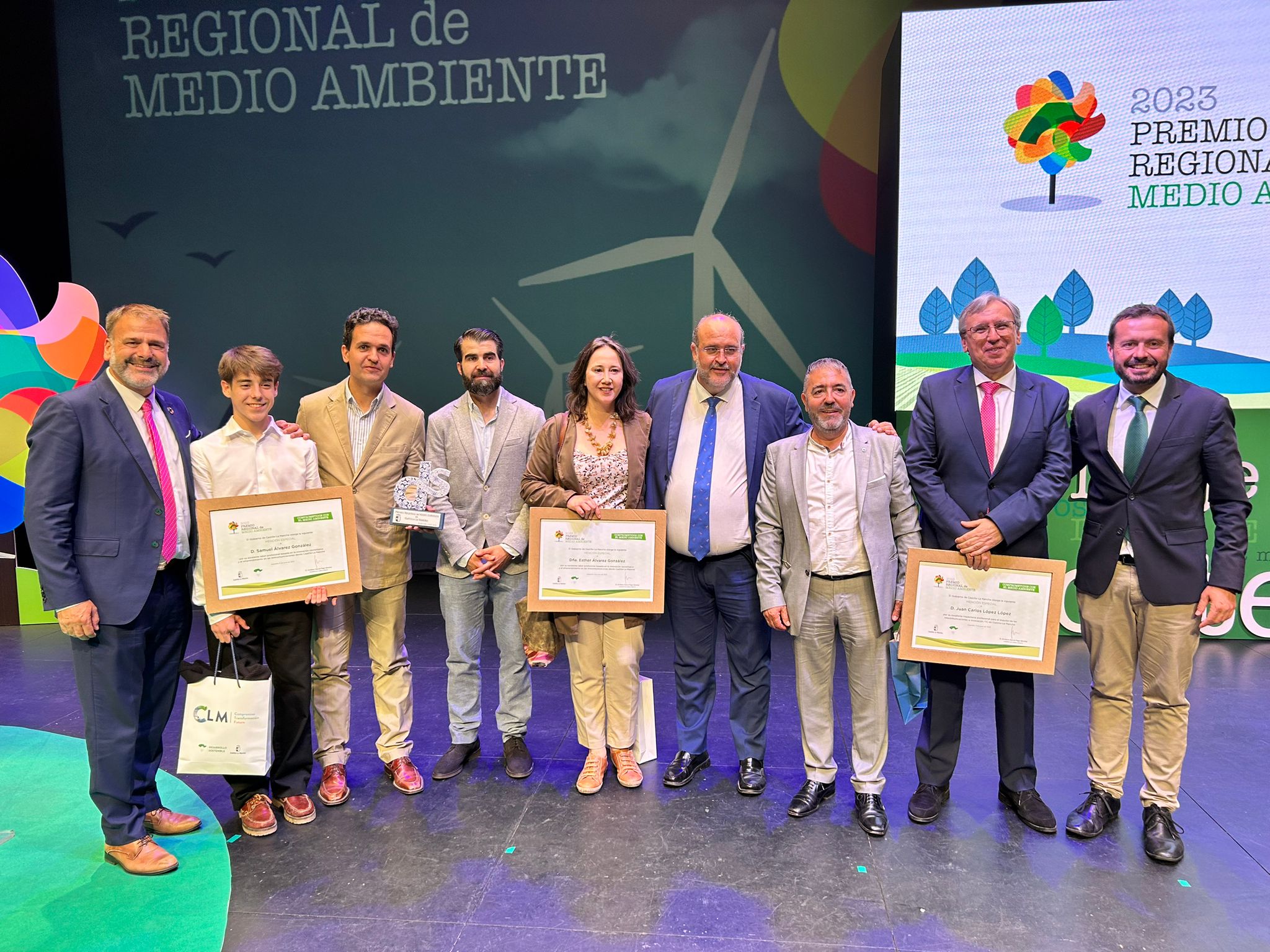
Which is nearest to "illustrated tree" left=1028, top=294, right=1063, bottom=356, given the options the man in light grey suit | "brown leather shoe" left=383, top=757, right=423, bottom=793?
the man in light grey suit

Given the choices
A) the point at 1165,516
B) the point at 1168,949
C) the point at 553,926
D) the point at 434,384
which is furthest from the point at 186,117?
the point at 1168,949

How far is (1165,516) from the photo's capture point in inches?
105

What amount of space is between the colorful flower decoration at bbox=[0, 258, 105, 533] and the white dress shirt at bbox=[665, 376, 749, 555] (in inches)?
179

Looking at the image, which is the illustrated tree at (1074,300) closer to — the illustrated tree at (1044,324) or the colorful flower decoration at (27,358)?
the illustrated tree at (1044,324)

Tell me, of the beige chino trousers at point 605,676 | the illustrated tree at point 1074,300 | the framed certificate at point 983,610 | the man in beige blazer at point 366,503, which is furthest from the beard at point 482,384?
the illustrated tree at point 1074,300

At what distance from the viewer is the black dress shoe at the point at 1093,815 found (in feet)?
9.11

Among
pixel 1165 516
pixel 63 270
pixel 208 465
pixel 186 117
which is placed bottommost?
pixel 1165 516

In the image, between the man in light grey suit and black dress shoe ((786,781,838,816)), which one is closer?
the man in light grey suit

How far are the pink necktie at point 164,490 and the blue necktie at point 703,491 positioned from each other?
177 centimetres

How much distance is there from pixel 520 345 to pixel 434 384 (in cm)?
80

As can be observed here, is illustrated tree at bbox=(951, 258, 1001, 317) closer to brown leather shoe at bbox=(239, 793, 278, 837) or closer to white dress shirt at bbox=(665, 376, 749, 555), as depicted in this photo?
white dress shirt at bbox=(665, 376, 749, 555)

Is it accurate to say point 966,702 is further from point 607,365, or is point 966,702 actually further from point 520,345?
point 520,345

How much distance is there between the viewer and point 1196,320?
4.95 meters

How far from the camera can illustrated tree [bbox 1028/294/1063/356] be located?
4.99m
